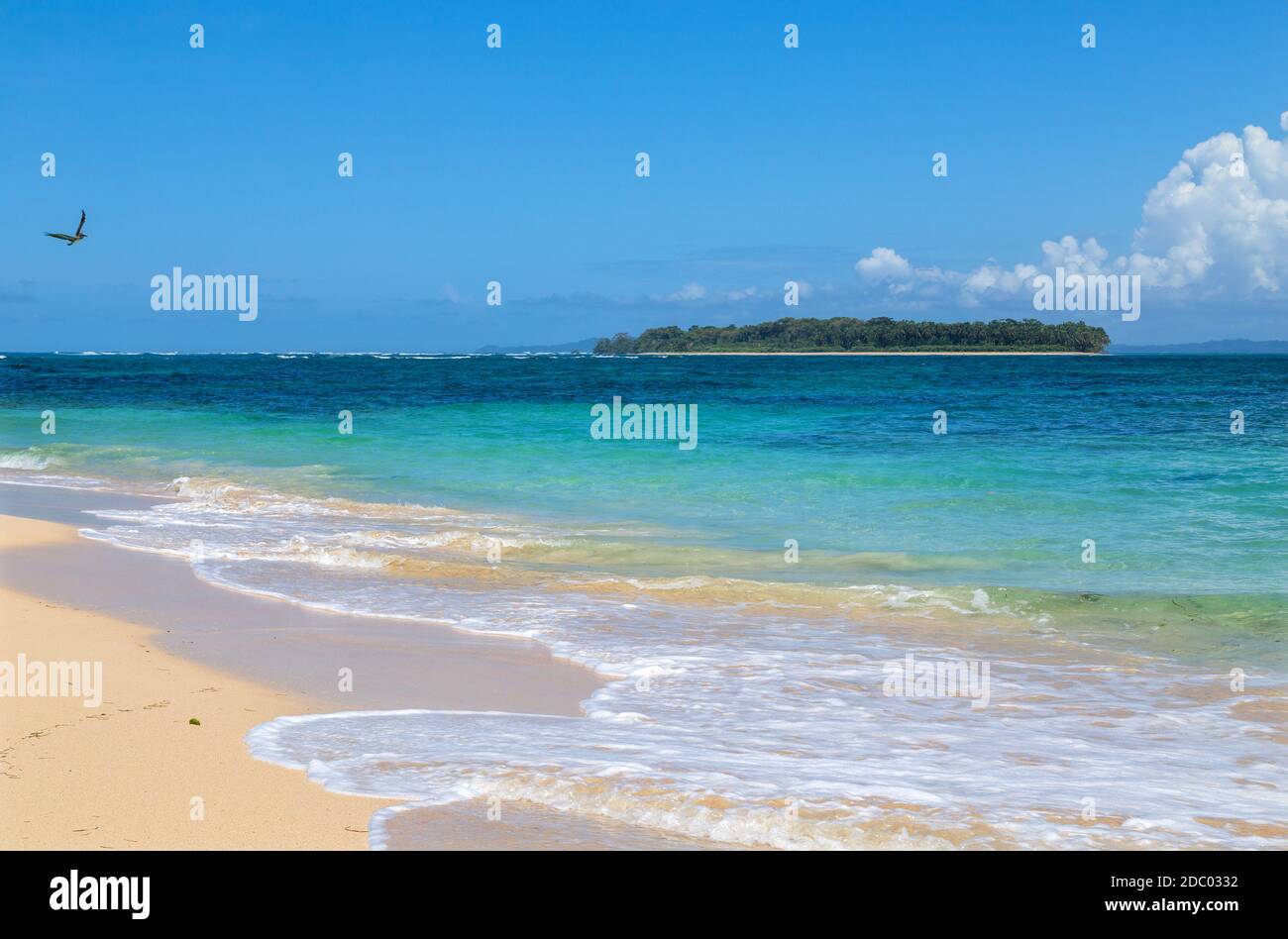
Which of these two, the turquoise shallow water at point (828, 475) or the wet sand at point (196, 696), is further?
the turquoise shallow water at point (828, 475)

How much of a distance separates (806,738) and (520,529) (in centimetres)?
879

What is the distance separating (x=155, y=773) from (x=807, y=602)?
6416mm

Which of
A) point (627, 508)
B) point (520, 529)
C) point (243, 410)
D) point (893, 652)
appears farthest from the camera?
point (243, 410)

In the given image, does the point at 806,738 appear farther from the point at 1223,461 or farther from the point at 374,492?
the point at 1223,461

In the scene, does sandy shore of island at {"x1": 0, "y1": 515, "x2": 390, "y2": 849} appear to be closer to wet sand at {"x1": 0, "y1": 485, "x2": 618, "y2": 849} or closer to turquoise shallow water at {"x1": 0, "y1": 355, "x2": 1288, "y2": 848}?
wet sand at {"x1": 0, "y1": 485, "x2": 618, "y2": 849}

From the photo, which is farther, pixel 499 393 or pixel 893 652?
pixel 499 393

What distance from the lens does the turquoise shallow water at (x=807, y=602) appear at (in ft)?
16.8

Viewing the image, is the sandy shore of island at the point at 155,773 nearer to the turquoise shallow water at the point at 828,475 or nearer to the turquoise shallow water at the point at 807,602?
the turquoise shallow water at the point at 807,602

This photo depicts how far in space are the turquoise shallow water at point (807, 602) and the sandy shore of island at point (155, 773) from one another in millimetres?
331

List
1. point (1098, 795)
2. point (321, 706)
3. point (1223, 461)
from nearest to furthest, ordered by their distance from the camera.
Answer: point (1098, 795), point (321, 706), point (1223, 461)

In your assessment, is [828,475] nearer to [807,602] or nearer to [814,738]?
[807,602]

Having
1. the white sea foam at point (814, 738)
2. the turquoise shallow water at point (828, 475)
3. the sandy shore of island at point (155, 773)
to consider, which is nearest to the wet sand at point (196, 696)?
the sandy shore of island at point (155, 773)
